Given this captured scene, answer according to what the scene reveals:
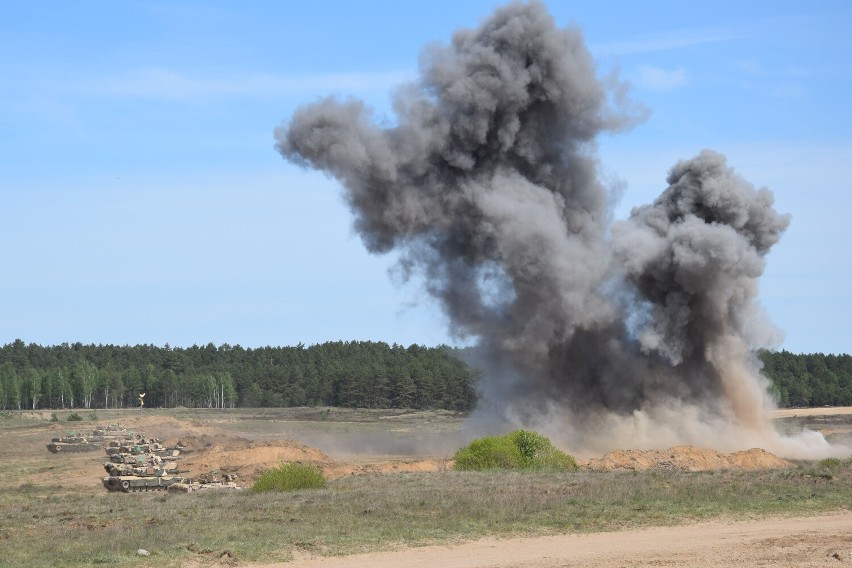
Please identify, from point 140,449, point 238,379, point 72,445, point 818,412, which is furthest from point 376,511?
point 238,379

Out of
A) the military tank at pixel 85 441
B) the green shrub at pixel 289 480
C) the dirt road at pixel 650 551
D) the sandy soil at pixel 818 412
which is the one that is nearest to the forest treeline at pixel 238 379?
the sandy soil at pixel 818 412

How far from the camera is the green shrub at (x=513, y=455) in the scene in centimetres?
3894

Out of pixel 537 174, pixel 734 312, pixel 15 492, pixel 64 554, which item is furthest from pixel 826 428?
pixel 64 554

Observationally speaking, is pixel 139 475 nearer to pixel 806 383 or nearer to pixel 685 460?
pixel 685 460

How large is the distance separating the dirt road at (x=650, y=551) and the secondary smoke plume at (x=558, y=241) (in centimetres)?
2842

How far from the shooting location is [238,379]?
439 ft

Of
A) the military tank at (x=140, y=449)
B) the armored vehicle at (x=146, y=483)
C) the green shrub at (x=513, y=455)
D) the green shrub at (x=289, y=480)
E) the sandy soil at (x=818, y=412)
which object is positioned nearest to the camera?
the green shrub at (x=289, y=480)

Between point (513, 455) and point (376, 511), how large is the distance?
14.4 meters

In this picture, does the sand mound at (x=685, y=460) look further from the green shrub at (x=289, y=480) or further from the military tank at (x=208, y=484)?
the military tank at (x=208, y=484)

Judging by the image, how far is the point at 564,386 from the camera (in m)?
53.6

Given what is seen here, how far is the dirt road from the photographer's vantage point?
1917cm

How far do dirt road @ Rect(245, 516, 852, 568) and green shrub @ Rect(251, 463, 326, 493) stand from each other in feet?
39.2

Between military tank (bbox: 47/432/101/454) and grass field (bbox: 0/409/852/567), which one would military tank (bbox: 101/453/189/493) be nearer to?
grass field (bbox: 0/409/852/567)

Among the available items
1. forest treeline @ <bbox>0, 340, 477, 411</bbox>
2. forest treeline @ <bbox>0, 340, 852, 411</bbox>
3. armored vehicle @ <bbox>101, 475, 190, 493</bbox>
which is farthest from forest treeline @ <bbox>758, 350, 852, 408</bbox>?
armored vehicle @ <bbox>101, 475, 190, 493</bbox>
